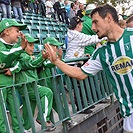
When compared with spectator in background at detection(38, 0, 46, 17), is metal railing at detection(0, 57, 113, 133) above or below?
below

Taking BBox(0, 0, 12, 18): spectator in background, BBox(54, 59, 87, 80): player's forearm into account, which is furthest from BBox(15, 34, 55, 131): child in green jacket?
BBox(0, 0, 12, 18): spectator in background

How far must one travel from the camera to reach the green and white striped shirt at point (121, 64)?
2986mm

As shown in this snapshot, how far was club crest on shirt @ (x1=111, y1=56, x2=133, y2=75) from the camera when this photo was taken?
2980 mm

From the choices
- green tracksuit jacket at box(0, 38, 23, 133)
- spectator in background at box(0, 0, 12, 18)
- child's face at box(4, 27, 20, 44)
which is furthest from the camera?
spectator in background at box(0, 0, 12, 18)

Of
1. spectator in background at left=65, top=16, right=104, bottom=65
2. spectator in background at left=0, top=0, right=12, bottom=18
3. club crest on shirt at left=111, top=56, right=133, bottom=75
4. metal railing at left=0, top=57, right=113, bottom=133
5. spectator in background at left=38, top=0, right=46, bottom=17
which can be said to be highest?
spectator in background at left=38, top=0, right=46, bottom=17

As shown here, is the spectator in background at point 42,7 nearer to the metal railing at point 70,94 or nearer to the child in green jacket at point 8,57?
the metal railing at point 70,94

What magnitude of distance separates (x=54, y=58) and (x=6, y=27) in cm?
93

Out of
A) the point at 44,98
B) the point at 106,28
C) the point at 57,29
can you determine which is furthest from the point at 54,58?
the point at 57,29

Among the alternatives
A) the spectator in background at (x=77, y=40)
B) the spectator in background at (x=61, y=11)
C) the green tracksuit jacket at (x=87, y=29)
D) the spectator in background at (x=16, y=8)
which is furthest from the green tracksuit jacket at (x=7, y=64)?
the spectator in background at (x=61, y=11)

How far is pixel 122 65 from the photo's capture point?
302 centimetres

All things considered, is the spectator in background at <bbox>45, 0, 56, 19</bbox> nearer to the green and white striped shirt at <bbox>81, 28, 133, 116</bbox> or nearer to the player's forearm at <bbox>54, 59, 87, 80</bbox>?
the player's forearm at <bbox>54, 59, 87, 80</bbox>

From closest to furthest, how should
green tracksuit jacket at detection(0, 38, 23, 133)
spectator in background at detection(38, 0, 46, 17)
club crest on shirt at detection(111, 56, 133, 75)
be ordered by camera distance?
1. club crest on shirt at detection(111, 56, 133, 75)
2. green tracksuit jacket at detection(0, 38, 23, 133)
3. spectator in background at detection(38, 0, 46, 17)

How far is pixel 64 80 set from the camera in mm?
4691

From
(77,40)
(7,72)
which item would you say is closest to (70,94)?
(77,40)
